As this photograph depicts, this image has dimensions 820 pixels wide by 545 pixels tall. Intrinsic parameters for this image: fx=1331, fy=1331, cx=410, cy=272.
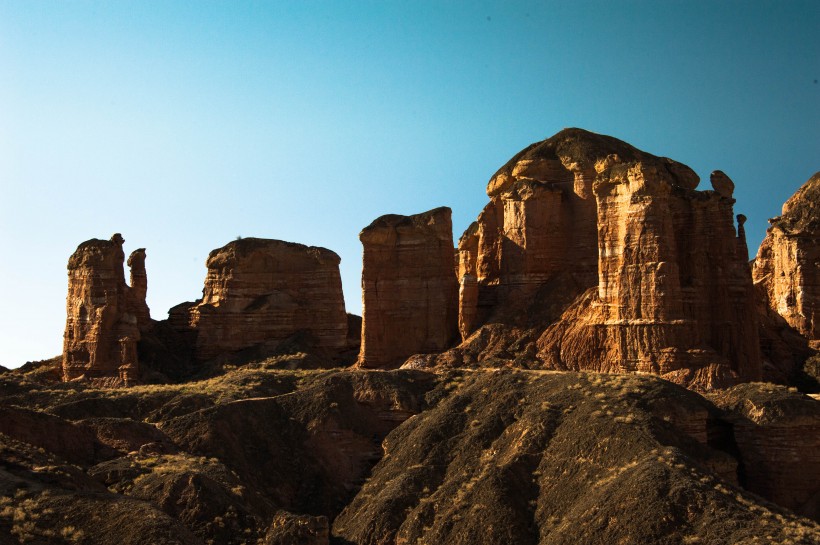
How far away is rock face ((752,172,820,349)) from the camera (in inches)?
2928

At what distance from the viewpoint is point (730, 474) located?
47.8 m

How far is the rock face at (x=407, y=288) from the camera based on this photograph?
66.5 metres

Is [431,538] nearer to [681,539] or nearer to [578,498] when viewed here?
[578,498]

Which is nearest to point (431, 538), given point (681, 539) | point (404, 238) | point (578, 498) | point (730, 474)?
point (578, 498)

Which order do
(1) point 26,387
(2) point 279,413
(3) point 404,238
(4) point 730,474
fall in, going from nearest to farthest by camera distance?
(4) point 730,474, (2) point 279,413, (1) point 26,387, (3) point 404,238

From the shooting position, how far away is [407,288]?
221 feet

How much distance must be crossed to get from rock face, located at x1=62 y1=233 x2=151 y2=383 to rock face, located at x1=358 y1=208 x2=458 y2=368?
1309 cm

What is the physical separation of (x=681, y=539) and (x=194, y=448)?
1972cm

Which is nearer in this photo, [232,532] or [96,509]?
[96,509]

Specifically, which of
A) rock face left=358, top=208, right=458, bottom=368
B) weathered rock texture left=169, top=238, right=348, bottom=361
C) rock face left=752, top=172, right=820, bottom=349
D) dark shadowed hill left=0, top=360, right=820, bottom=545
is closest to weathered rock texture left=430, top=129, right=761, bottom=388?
rock face left=358, top=208, right=458, bottom=368

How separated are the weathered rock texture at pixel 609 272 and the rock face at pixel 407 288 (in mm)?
1878

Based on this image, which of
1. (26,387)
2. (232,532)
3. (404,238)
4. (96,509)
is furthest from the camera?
(404,238)

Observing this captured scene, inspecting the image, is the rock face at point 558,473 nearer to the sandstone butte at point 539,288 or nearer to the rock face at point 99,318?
the sandstone butte at point 539,288

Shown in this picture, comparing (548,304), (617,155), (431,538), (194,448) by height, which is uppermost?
(617,155)
